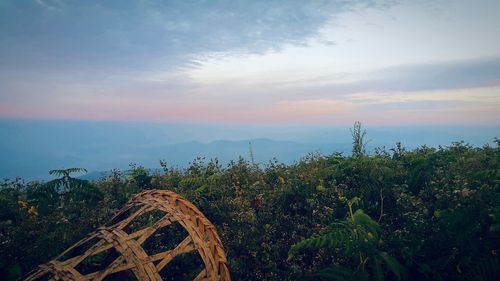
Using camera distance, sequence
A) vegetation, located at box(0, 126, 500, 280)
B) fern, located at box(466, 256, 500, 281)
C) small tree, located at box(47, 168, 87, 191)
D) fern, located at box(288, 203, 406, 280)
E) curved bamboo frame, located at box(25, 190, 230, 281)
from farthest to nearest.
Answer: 1. small tree, located at box(47, 168, 87, 191)
2. vegetation, located at box(0, 126, 500, 280)
3. fern, located at box(288, 203, 406, 280)
4. fern, located at box(466, 256, 500, 281)
5. curved bamboo frame, located at box(25, 190, 230, 281)

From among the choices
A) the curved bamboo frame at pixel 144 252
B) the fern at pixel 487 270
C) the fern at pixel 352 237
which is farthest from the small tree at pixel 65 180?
the fern at pixel 487 270

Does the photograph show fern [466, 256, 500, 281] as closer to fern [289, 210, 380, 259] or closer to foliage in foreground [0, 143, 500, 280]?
foliage in foreground [0, 143, 500, 280]

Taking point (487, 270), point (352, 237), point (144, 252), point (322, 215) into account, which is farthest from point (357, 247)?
point (144, 252)

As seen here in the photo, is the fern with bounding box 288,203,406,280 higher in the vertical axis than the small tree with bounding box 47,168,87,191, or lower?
lower

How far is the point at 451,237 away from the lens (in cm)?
423

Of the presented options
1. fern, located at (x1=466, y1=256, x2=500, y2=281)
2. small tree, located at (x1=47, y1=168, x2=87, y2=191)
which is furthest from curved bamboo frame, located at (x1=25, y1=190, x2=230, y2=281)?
small tree, located at (x1=47, y1=168, x2=87, y2=191)

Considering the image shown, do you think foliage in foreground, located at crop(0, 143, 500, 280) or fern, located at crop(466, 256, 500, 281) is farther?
foliage in foreground, located at crop(0, 143, 500, 280)

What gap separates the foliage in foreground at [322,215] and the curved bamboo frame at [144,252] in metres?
1.33

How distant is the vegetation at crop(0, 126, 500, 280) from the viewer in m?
4.14

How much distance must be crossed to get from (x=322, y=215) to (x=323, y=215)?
3 centimetres

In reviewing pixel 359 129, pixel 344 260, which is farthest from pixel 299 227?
pixel 359 129

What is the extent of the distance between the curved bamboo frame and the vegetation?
1.33 meters

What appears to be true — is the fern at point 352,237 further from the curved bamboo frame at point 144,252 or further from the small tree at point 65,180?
the small tree at point 65,180

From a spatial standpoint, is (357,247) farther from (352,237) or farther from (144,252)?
(144,252)
